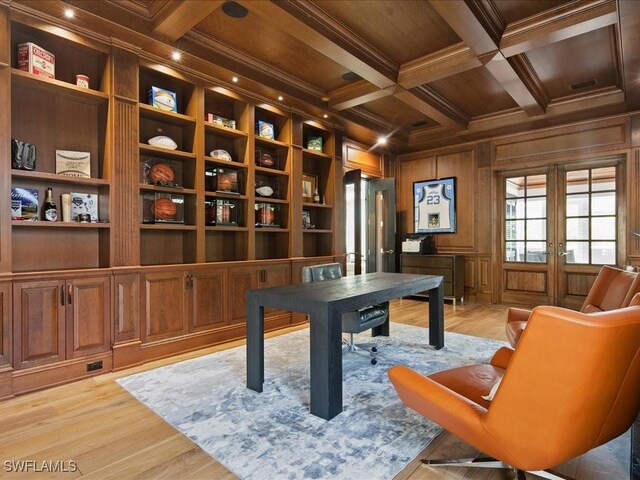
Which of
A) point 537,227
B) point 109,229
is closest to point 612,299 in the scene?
point 537,227

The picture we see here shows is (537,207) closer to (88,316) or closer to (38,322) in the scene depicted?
(88,316)

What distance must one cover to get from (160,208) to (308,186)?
90.2 inches

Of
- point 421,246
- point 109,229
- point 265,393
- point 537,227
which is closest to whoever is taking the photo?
point 265,393

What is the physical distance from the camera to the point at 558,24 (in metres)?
3.02

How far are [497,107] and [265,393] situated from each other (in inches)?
197

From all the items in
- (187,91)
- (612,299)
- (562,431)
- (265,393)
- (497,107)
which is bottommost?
(265,393)

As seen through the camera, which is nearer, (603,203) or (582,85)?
(582,85)

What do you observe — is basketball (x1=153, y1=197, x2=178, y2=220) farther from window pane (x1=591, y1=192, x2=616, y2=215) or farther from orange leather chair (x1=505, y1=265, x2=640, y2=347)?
window pane (x1=591, y1=192, x2=616, y2=215)

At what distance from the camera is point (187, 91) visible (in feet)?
12.5

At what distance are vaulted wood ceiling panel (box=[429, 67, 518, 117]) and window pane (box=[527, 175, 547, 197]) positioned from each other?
1.30 metres

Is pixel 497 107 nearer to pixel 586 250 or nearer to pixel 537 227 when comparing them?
pixel 537 227

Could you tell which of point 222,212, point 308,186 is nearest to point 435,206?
point 308,186

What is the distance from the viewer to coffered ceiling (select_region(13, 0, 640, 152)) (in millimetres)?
2883

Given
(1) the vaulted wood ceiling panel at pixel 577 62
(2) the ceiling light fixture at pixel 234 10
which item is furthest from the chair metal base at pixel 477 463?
(1) the vaulted wood ceiling panel at pixel 577 62
